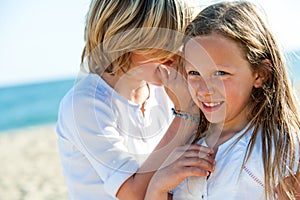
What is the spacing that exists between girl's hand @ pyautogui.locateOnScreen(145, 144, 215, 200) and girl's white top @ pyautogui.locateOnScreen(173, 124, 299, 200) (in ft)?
0.14

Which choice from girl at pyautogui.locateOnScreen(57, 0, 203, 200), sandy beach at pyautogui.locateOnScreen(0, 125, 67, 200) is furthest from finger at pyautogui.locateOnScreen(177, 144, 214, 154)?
sandy beach at pyautogui.locateOnScreen(0, 125, 67, 200)

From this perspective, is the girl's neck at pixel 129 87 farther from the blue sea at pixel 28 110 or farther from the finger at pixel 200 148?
the blue sea at pixel 28 110

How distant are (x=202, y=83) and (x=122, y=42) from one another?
1.37 feet

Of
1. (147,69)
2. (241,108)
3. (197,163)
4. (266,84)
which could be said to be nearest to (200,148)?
(197,163)

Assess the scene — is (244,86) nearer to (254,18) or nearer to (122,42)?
(254,18)

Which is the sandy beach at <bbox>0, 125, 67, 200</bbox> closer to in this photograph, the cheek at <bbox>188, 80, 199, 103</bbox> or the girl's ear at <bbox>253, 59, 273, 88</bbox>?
the cheek at <bbox>188, 80, 199, 103</bbox>

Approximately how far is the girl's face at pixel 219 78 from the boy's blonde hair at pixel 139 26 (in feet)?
0.59

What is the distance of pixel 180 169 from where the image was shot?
66.8 inches

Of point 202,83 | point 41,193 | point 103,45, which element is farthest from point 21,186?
point 202,83

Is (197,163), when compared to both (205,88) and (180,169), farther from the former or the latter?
(205,88)

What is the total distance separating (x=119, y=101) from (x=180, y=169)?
496 millimetres

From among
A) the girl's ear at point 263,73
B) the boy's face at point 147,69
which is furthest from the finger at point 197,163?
the boy's face at point 147,69

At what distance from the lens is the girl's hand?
66.4 inches

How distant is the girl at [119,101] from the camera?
1.86 meters
